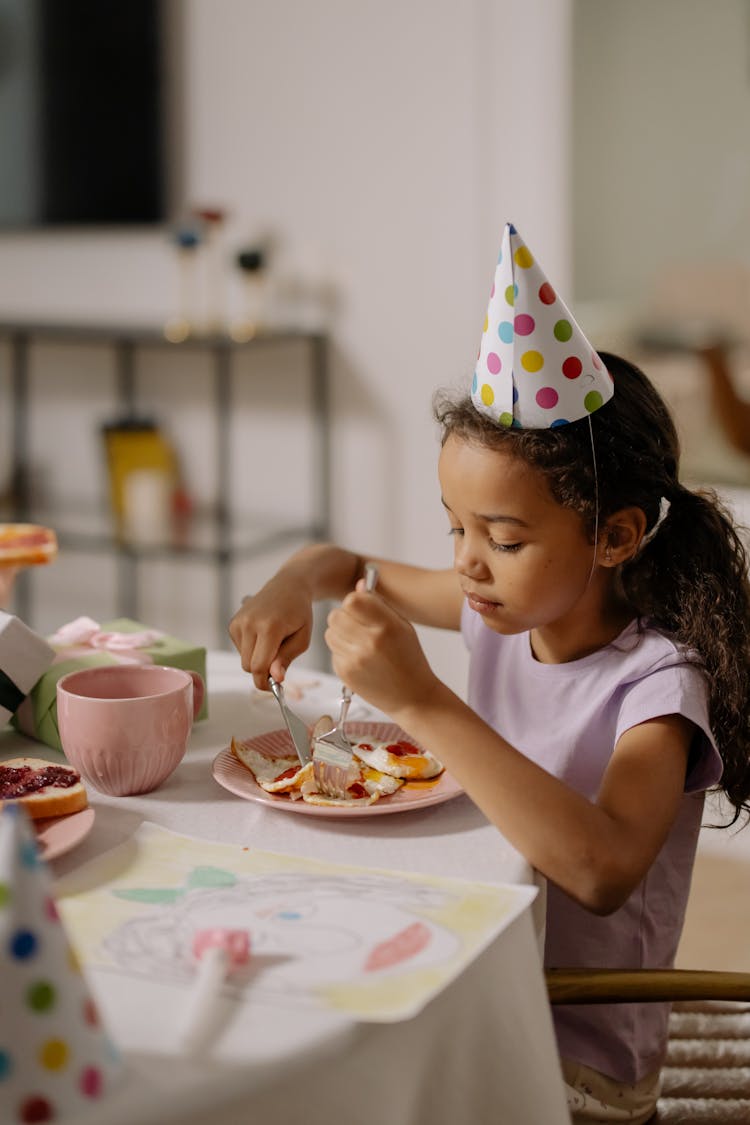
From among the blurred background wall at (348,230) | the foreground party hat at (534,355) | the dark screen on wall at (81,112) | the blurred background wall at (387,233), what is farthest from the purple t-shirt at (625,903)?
the dark screen on wall at (81,112)

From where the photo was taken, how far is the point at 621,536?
1216 mm

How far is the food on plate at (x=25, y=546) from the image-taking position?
138cm

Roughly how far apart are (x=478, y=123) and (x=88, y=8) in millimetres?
1123

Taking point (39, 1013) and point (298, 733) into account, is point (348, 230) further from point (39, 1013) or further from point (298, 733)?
point (39, 1013)

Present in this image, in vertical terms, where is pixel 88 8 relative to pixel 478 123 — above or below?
above

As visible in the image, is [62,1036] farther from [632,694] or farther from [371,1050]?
[632,694]

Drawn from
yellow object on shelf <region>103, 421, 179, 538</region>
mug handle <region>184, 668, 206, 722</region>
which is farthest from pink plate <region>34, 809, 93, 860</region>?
yellow object on shelf <region>103, 421, 179, 538</region>

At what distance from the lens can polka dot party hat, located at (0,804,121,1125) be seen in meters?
0.65

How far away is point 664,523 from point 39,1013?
2.64ft

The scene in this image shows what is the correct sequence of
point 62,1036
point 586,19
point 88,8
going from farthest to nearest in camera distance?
point 88,8 → point 586,19 → point 62,1036

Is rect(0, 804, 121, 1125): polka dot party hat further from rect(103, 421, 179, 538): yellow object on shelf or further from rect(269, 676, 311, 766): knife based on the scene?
rect(103, 421, 179, 538): yellow object on shelf

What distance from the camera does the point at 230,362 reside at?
3.47 m

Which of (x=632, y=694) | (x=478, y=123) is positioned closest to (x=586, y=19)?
(x=478, y=123)

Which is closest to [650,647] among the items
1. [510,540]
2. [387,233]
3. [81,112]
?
[510,540]
